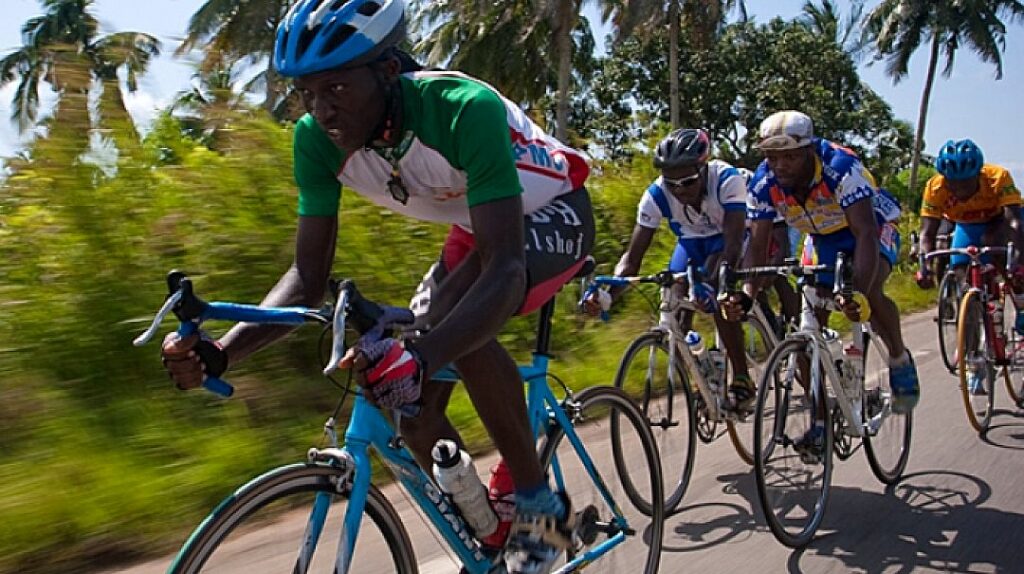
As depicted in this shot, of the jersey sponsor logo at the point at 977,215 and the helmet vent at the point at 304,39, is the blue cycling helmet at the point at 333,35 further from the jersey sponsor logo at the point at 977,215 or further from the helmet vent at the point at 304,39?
the jersey sponsor logo at the point at 977,215

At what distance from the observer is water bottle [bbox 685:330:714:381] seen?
5480 millimetres

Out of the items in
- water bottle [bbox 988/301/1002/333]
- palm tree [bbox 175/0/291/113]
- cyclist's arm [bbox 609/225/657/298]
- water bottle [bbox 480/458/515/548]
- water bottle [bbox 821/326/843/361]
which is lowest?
water bottle [bbox 480/458/515/548]

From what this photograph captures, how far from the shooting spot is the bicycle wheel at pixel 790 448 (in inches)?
177

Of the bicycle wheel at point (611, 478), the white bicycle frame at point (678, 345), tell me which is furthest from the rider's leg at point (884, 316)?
the bicycle wheel at point (611, 478)

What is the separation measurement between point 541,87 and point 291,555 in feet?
Result: 77.0

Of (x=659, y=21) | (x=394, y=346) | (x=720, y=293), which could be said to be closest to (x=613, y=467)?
(x=720, y=293)

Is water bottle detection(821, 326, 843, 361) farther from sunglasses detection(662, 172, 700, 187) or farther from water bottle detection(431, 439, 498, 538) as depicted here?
water bottle detection(431, 439, 498, 538)

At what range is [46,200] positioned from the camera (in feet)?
18.3

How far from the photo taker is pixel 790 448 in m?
4.75

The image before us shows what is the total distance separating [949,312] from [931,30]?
29.6 meters

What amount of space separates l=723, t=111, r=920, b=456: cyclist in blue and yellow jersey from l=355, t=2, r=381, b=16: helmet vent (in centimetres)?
285

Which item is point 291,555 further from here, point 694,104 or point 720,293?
point 694,104

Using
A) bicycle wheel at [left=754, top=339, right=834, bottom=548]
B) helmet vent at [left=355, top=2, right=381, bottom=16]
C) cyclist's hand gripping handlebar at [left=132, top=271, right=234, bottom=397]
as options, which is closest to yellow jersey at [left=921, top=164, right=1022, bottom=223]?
bicycle wheel at [left=754, top=339, right=834, bottom=548]

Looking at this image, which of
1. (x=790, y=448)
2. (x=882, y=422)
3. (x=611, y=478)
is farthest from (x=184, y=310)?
(x=882, y=422)
